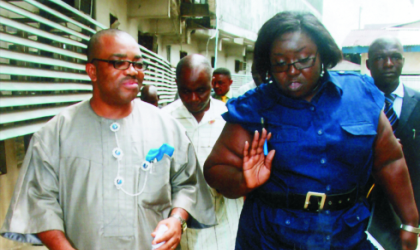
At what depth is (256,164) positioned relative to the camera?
172cm

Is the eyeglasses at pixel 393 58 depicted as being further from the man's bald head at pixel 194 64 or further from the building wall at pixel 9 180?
the building wall at pixel 9 180

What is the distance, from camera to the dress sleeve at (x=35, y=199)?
5.06 feet

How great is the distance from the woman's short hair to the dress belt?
712mm

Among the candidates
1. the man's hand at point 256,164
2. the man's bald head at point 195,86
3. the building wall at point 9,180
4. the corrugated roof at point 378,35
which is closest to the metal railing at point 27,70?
the building wall at point 9,180

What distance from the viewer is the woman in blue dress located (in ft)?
5.38

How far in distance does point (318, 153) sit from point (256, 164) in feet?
1.01

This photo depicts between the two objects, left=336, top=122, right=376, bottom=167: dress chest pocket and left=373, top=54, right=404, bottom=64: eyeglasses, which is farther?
left=373, top=54, right=404, bottom=64: eyeglasses

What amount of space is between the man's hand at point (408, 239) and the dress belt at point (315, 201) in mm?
415

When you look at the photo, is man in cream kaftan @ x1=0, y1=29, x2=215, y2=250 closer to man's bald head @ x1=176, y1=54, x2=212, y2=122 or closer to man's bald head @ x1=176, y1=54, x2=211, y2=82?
man's bald head @ x1=176, y1=54, x2=212, y2=122

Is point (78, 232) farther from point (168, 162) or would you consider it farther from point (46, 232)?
point (168, 162)

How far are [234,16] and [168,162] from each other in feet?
50.2

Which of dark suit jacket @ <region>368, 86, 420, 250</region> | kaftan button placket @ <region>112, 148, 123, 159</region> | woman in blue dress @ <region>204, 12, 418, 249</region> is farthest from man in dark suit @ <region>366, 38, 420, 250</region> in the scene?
kaftan button placket @ <region>112, 148, 123, 159</region>

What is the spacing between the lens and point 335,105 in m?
1.70

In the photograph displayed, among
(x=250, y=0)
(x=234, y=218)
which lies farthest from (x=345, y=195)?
(x=250, y=0)
